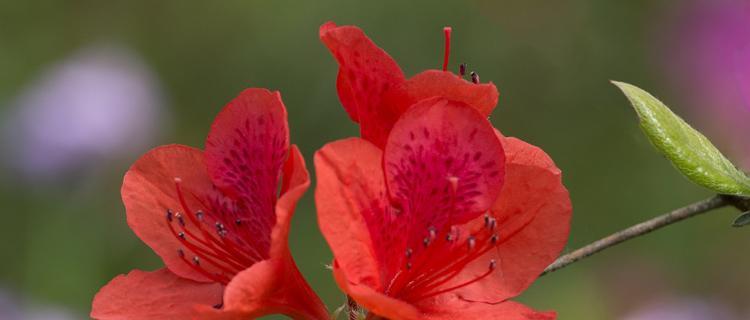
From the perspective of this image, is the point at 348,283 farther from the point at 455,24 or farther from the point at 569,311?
the point at 455,24

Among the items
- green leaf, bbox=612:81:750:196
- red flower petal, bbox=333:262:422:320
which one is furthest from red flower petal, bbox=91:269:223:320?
green leaf, bbox=612:81:750:196

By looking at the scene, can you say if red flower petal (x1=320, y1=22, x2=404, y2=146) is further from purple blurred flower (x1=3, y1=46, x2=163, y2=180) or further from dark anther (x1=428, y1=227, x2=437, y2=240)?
purple blurred flower (x1=3, y1=46, x2=163, y2=180)

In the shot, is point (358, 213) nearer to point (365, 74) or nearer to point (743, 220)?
point (365, 74)

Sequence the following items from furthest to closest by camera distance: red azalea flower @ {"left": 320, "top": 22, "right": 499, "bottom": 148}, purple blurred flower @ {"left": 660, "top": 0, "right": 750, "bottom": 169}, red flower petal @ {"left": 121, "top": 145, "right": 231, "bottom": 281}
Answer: purple blurred flower @ {"left": 660, "top": 0, "right": 750, "bottom": 169}
red flower petal @ {"left": 121, "top": 145, "right": 231, "bottom": 281}
red azalea flower @ {"left": 320, "top": 22, "right": 499, "bottom": 148}

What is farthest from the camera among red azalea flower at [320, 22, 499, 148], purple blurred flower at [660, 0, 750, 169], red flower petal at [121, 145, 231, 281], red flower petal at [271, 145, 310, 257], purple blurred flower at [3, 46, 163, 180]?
purple blurred flower at [3, 46, 163, 180]

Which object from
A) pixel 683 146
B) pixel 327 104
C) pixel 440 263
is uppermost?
pixel 683 146

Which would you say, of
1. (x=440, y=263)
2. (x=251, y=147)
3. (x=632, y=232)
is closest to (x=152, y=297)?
(x=251, y=147)
